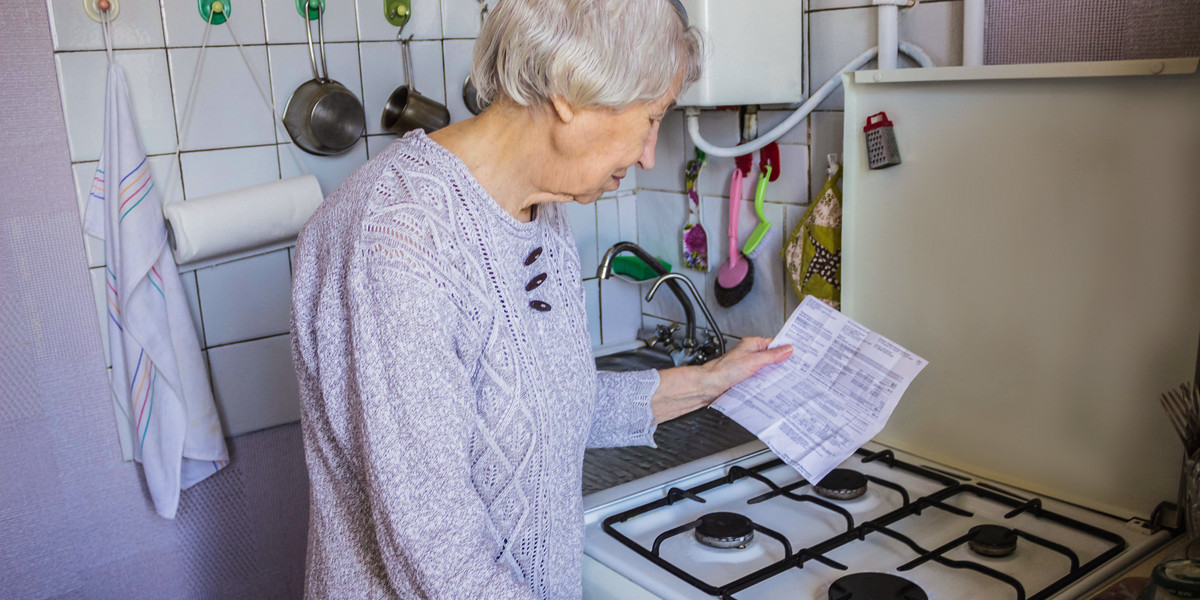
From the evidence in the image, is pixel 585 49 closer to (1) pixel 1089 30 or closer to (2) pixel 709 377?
(2) pixel 709 377

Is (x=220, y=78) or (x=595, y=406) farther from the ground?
(x=220, y=78)

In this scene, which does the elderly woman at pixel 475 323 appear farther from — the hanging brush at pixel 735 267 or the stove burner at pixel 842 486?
the hanging brush at pixel 735 267

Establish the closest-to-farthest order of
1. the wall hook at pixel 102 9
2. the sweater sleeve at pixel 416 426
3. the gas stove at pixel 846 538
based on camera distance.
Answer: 1. the sweater sleeve at pixel 416 426
2. the gas stove at pixel 846 538
3. the wall hook at pixel 102 9

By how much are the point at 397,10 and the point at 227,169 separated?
404 millimetres

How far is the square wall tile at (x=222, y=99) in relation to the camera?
1.55 meters

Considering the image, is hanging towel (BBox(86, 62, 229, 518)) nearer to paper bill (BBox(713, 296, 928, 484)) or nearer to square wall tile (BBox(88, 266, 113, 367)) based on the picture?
square wall tile (BBox(88, 266, 113, 367))

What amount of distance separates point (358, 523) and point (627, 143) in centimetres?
46

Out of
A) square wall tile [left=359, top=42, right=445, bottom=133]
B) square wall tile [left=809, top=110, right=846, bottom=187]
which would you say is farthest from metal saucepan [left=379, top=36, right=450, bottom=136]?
square wall tile [left=809, top=110, right=846, bottom=187]

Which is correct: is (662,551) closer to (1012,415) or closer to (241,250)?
(1012,415)

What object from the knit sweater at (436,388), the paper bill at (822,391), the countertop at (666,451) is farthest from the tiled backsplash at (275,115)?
the knit sweater at (436,388)

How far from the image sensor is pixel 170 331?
155 cm

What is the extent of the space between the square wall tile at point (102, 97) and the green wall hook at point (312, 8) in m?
0.23

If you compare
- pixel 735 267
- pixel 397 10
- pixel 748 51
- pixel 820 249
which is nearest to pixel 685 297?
pixel 735 267

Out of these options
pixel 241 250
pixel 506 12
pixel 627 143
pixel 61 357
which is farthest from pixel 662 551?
pixel 61 357
